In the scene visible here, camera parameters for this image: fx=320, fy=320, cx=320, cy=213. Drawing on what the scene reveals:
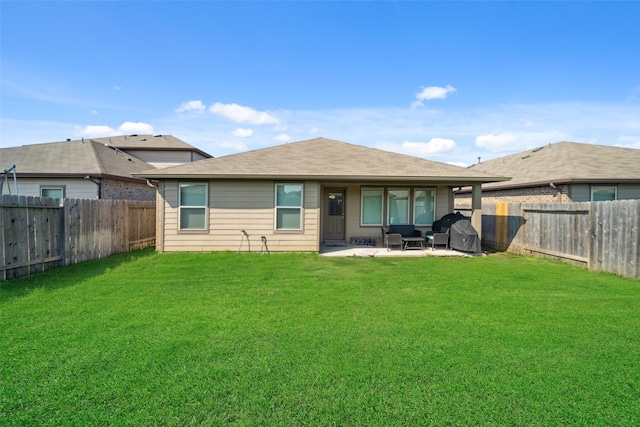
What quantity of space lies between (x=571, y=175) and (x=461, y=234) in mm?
5990

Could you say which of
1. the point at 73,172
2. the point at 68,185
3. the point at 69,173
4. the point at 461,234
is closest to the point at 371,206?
the point at 461,234

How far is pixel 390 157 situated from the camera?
12.5 meters

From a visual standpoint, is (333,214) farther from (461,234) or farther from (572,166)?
(572,166)

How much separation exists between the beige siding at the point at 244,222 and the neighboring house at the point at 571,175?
665cm

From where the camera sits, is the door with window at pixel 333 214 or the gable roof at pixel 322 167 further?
the door with window at pixel 333 214

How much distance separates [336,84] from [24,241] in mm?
13256

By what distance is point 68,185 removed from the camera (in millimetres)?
14320

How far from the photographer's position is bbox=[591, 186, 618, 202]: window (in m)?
12.9

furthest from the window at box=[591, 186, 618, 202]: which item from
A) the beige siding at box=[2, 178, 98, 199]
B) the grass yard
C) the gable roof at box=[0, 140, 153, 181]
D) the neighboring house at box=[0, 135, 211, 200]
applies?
the beige siding at box=[2, 178, 98, 199]

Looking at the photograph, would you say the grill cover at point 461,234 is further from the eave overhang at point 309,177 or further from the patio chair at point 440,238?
the eave overhang at point 309,177

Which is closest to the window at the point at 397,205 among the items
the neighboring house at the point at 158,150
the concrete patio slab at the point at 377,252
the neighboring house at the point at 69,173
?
the concrete patio slab at the point at 377,252

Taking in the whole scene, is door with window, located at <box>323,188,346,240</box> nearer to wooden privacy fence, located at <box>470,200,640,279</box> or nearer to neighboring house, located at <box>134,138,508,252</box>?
neighboring house, located at <box>134,138,508,252</box>

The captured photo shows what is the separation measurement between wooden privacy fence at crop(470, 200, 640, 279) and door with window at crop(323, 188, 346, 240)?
601 cm

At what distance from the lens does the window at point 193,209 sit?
10.6 meters
